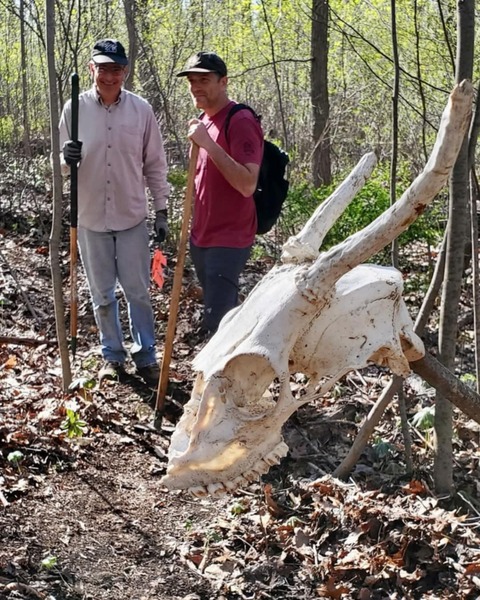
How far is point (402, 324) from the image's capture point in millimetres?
2355

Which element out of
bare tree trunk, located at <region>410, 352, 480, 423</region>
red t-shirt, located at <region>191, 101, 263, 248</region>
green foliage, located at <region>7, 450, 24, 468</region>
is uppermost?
red t-shirt, located at <region>191, 101, 263, 248</region>

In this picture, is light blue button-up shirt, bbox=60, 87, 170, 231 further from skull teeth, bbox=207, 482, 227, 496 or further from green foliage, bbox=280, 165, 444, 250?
skull teeth, bbox=207, 482, 227, 496

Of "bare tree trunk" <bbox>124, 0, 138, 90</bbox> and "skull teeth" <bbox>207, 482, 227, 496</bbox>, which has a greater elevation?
"bare tree trunk" <bbox>124, 0, 138, 90</bbox>

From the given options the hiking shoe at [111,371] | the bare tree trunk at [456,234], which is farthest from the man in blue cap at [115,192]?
the bare tree trunk at [456,234]

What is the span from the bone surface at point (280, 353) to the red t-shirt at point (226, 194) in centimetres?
282

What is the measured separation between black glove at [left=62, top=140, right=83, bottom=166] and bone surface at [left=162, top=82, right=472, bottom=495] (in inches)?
148

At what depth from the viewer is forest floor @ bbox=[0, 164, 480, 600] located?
3.66 m

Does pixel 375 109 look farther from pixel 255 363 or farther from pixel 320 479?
pixel 255 363

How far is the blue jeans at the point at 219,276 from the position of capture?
5.49 metres

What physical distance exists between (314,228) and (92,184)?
12.7 feet

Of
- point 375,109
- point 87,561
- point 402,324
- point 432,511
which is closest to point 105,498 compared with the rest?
point 87,561

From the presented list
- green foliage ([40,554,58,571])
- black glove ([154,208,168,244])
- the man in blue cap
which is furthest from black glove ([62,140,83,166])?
green foliage ([40,554,58,571])

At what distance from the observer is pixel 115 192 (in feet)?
20.0

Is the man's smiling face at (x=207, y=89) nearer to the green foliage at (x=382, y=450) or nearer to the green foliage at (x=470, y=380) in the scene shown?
the green foliage at (x=382, y=450)
